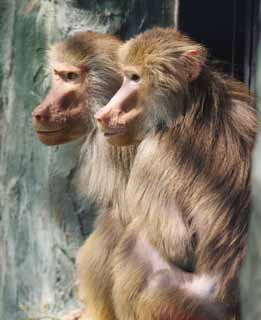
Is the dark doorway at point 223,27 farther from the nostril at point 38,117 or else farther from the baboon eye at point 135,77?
the nostril at point 38,117

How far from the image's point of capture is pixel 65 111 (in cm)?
547

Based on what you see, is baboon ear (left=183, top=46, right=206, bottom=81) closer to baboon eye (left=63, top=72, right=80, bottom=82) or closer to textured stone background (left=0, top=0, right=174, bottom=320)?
baboon eye (left=63, top=72, right=80, bottom=82)

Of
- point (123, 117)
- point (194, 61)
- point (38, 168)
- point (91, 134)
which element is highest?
point (194, 61)

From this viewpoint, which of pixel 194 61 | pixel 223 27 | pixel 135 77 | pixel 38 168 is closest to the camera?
pixel 194 61

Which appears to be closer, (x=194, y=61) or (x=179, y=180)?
(x=179, y=180)

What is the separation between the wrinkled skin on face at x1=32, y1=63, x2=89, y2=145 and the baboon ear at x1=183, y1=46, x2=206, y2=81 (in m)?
0.81

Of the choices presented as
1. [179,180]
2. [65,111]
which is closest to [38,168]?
[65,111]

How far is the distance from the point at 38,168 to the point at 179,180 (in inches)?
69.2

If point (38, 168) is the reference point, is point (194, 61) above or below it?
above

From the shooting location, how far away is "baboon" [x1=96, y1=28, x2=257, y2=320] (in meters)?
4.58

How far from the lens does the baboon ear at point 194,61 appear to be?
4.93 m

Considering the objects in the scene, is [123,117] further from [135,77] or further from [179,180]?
[179,180]

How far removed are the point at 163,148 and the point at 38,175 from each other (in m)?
1.66

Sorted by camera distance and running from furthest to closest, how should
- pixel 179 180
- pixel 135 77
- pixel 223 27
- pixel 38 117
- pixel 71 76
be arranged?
pixel 223 27 < pixel 71 76 < pixel 38 117 < pixel 135 77 < pixel 179 180
